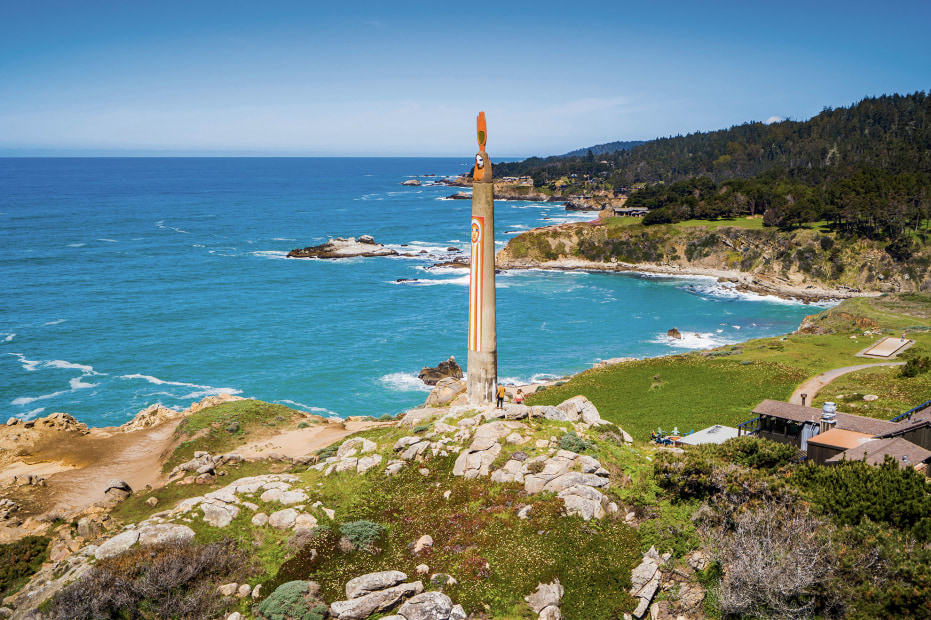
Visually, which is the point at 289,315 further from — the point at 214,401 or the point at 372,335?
the point at 214,401

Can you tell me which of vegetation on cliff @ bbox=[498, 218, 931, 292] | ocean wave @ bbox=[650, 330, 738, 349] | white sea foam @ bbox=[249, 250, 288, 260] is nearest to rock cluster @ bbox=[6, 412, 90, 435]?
ocean wave @ bbox=[650, 330, 738, 349]

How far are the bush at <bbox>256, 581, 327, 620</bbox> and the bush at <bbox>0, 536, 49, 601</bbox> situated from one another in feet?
29.4

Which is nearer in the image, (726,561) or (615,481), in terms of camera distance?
(726,561)

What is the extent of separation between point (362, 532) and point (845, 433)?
18.3 meters

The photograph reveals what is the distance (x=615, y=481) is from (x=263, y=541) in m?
11.2

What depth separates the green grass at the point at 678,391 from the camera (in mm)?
33531

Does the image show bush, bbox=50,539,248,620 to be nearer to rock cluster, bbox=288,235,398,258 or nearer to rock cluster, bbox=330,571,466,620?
rock cluster, bbox=330,571,466,620

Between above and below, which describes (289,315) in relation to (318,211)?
below

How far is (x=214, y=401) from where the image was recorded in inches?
1666

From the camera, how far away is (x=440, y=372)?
5672 cm

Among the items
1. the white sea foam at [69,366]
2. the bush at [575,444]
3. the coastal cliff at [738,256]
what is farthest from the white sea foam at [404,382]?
the coastal cliff at [738,256]

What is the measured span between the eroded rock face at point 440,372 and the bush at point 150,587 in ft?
131

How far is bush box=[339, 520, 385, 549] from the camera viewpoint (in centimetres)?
1745

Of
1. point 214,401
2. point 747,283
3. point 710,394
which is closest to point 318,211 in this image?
point 747,283
